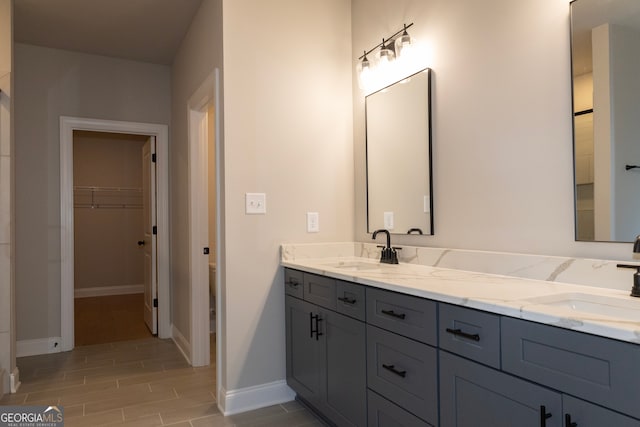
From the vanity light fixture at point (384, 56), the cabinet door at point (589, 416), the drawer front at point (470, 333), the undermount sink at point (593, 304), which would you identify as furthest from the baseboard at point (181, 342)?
the cabinet door at point (589, 416)

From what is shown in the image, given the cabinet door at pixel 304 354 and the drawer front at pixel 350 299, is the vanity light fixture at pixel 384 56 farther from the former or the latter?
the cabinet door at pixel 304 354

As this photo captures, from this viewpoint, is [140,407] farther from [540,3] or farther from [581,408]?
[540,3]

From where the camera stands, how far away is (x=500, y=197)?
189 centimetres

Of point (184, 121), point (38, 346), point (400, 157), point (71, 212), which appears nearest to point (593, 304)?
point (400, 157)

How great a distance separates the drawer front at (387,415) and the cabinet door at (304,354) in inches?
16.7

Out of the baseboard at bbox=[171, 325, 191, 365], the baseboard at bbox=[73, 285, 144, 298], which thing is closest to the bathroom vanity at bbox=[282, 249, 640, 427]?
the baseboard at bbox=[171, 325, 191, 365]

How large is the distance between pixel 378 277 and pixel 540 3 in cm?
129

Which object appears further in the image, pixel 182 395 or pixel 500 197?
pixel 182 395

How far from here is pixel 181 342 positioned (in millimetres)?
3701

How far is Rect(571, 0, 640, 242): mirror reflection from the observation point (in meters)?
1.43

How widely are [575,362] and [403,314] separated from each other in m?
0.66

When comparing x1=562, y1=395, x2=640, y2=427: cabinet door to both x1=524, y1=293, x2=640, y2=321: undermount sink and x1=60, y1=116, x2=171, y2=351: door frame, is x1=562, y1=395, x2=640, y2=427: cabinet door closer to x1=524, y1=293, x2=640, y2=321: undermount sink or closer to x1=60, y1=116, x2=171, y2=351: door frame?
x1=524, y1=293, x2=640, y2=321: undermount sink

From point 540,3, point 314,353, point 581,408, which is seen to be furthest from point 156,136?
point 581,408

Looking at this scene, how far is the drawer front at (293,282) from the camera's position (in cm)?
241
